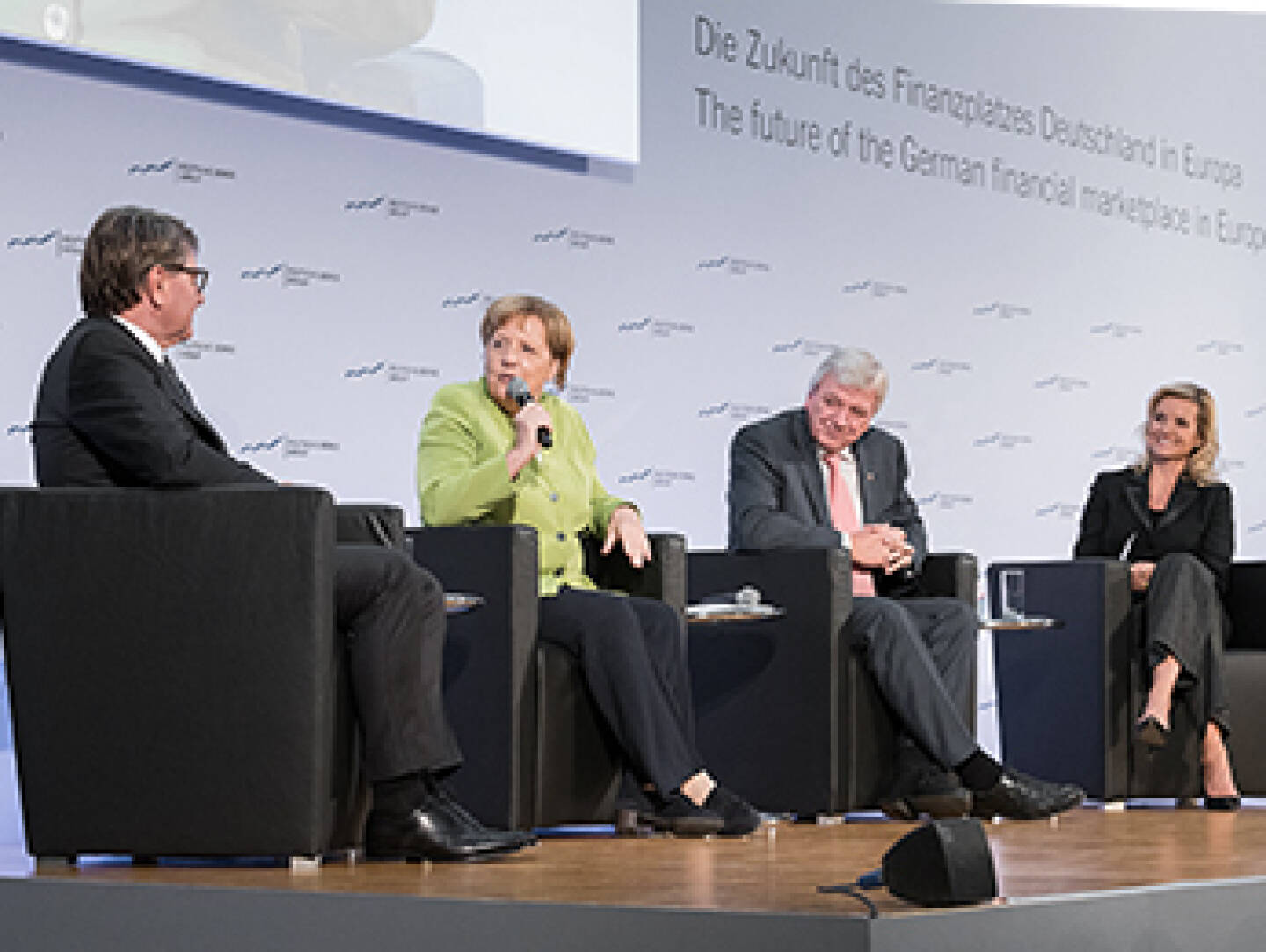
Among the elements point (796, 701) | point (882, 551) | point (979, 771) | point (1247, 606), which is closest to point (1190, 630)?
point (1247, 606)

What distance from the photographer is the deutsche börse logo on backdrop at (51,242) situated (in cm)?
431

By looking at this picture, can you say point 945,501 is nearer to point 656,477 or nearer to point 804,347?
point 804,347

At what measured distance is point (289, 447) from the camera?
16.0ft

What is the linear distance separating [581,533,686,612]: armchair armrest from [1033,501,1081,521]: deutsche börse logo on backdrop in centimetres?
346

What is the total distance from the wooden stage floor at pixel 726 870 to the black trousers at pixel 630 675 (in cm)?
16

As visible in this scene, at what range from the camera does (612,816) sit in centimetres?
377

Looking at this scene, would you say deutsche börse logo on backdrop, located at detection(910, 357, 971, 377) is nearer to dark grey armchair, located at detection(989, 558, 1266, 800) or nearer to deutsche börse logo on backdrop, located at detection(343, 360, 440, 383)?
dark grey armchair, located at detection(989, 558, 1266, 800)

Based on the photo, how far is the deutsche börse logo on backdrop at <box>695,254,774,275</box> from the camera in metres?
6.11

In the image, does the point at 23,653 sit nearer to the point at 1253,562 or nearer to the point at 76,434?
the point at 76,434

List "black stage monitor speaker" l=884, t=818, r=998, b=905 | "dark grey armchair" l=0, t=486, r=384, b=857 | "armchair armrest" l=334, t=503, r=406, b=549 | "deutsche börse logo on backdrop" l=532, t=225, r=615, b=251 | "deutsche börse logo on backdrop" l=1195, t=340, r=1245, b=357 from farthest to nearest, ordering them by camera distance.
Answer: "deutsche börse logo on backdrop" l=1195, t=340, r=1245, b=357, "deutsche börse logo on backdrop" l=532, t=225, r=615, b=251, "armchair armrest" l=334, t=503, r=406, b=549, "dark grey armchair" l=0, t=486, r=384, b=857, "black stage monitor speaker" l=884, t=818, r=998, b=905

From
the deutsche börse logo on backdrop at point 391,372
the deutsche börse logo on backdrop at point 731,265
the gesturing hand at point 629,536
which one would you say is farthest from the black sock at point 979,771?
the deutsche börse logo on backdrop at point 731,265

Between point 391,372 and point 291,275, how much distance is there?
0.40 meters

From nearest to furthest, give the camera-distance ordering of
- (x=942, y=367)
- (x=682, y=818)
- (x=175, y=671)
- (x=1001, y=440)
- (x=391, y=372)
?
(x=175, y=671), (x=682, y=818), (x=391, y=372), (x=942, y=367), (x=1001, y=440)

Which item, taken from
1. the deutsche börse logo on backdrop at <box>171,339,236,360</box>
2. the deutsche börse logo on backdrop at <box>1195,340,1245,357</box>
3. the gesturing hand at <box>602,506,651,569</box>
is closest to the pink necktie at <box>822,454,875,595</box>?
the gesturing hand at <box>602,506,651,569</box>
